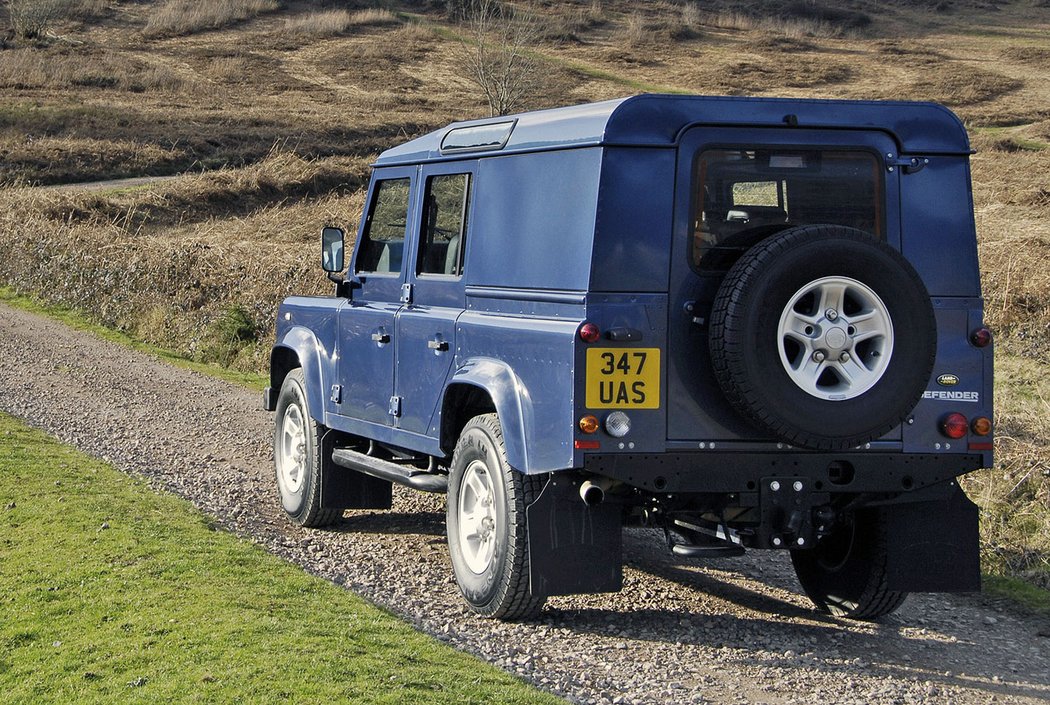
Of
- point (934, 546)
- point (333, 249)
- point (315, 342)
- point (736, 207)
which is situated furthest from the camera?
point (315, 342)

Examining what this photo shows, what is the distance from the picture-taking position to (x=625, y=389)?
6.08 metres

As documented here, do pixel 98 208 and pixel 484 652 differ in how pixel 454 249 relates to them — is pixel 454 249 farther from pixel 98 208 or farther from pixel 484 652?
pixel 98 208

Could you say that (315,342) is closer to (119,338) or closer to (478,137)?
(478,137)

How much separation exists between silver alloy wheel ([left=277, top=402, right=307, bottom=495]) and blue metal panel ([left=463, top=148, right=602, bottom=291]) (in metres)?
2.54

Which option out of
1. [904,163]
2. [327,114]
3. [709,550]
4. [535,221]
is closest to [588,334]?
[535,221]

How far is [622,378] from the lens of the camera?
607 cm

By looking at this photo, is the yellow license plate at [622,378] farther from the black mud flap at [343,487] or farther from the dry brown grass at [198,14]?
the dry brown grass at [198,14]

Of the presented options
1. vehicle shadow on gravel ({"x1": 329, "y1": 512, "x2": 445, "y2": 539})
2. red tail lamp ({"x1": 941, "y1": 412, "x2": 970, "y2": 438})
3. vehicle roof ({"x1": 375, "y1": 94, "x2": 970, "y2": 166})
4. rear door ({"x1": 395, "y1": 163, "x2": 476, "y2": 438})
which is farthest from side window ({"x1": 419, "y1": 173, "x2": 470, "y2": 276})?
red tail lamp ({"x1": 941, "y1": 412, "x2": 970, "y2": 438})

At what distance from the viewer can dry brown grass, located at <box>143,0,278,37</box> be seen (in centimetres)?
7731

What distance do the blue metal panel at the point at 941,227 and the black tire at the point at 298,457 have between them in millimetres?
4195

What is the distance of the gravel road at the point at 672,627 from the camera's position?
6.07 meters

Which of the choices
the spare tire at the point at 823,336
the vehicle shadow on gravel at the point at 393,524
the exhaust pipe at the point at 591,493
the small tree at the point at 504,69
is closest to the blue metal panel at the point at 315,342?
the vehicle shadow on gravel at the point at 393,524

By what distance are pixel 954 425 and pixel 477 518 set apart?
2411 mm

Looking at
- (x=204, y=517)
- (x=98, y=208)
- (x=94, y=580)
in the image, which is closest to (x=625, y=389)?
(x=94, y=580)
